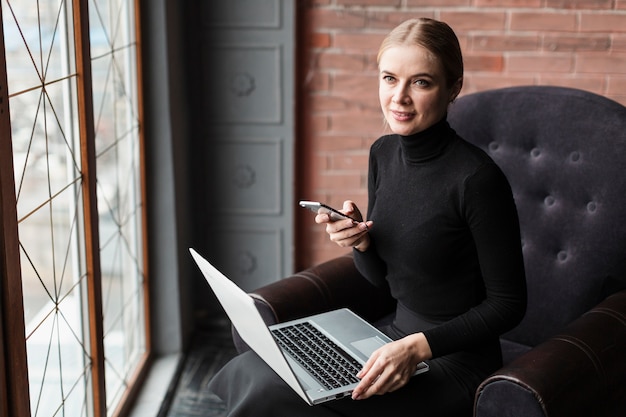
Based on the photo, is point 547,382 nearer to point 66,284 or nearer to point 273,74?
point 66,284

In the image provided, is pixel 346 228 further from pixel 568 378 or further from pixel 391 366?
pixel 568 378

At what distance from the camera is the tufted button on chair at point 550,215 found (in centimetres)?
200

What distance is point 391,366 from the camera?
1583 millimetres

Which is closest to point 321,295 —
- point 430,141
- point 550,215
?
point 430,141

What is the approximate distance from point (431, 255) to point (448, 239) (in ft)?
0.17

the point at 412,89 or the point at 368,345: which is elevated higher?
the point at 412,89

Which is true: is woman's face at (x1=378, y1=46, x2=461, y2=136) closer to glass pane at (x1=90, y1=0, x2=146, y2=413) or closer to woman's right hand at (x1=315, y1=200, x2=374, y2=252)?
woman's right hand at (x1=315, y1=200, x2=374, y2=252)

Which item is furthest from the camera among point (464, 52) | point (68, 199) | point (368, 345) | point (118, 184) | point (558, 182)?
point (464, 52)

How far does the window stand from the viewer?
1.55 metres

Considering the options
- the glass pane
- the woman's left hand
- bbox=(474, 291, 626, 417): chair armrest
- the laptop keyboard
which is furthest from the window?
bbox=(474, 291, 626, 417): chair armrest

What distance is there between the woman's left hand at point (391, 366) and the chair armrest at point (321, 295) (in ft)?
1.30

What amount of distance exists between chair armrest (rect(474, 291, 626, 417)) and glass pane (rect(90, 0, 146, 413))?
4.20 feet

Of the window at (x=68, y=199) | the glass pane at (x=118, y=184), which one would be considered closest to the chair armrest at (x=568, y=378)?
the window at (x=68, y=199)

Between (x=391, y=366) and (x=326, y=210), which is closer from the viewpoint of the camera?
(x=391, y=366)
